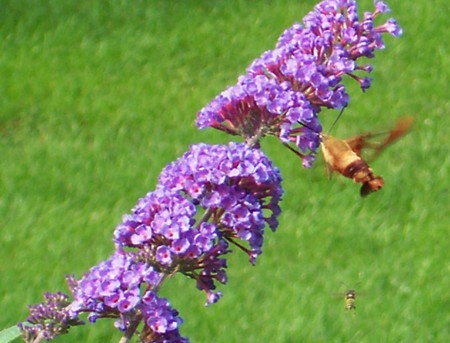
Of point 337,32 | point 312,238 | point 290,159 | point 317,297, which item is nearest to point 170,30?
point 290,159

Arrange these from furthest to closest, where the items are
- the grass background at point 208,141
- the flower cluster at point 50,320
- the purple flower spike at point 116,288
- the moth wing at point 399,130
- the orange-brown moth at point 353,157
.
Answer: the grass background at point 208,141 < the orange-brown moth at point 353,157 < the moth wing at point 399,130 < the flower cluster at point 50,320 < the purple flower spike at point 116,288

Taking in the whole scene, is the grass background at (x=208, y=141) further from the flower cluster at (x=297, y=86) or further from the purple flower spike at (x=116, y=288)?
the purple flower spike at (x=116, y=288)

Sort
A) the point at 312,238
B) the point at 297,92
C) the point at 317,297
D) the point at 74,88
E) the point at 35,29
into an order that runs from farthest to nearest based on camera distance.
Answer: the point at 35,29 → the point at 74,88 → the point at 312,238 → the point at 317,297 → the point at 297,92

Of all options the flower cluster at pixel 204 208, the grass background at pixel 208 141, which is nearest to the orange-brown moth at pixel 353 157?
the flower cluster at pixel 204 208

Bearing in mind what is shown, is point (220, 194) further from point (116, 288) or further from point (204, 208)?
point (116, 288)

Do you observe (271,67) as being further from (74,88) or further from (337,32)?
(74,88)

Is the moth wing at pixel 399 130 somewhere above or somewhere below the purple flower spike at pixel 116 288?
above

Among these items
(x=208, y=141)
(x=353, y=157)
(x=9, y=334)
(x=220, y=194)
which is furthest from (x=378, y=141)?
(x=208, y=141)
